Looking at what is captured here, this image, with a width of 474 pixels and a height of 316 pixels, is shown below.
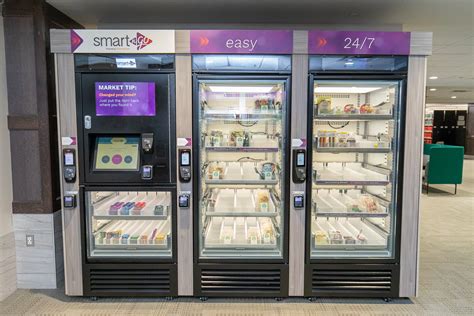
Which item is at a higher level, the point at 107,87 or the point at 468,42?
the point at 468,42

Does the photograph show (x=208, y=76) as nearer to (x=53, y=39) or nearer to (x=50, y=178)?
(x=53, y=39)

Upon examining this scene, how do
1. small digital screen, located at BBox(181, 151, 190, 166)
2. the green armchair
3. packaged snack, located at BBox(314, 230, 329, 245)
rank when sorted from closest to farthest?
small digital screen, located at BBox(181, 151, 190, 166), packaged snack, located at BBox(314, 230, 329, 245), the green armchair

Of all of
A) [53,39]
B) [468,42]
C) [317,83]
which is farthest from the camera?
[468,42]

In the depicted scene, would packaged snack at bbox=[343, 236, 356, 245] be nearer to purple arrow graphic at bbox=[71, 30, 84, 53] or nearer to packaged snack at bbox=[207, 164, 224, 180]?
packaged snack at bbox=[207, 164, 224, 180]

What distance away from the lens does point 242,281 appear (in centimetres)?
290

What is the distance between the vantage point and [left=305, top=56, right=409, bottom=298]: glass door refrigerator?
2.77 metres

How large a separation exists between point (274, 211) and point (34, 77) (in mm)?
2470

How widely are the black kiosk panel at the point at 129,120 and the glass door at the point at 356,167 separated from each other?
128 centimetres

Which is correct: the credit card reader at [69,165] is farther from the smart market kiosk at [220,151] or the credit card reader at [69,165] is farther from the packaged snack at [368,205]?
the packaged snack at [368,205]

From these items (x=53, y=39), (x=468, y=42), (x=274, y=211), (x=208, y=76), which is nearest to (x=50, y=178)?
(x=53, y=39)

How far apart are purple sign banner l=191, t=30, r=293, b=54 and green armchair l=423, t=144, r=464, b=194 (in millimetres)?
5977

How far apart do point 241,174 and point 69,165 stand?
1485 millimetres

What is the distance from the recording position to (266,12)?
10.6ft

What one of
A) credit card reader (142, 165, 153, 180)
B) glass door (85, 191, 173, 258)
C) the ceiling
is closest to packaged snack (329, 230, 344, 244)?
glass door (85, 191, 173, 258)
